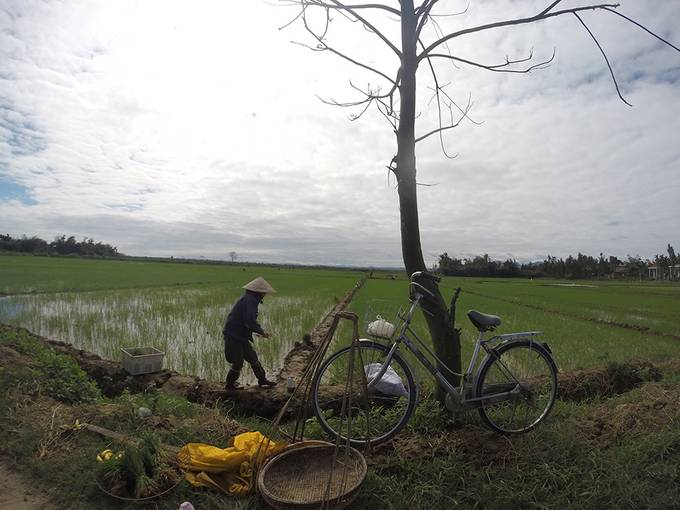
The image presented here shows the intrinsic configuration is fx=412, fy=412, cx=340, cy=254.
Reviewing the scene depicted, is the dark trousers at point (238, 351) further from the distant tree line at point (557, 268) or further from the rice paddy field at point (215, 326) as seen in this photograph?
the distant tree line at point (557, 268)

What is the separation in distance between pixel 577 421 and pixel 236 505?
289cm

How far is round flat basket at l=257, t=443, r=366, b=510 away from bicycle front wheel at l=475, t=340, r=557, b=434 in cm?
Answer: 125

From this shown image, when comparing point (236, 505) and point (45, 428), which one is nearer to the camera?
point (236, 505)

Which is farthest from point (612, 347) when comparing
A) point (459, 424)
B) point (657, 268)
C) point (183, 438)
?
point (657, 268)

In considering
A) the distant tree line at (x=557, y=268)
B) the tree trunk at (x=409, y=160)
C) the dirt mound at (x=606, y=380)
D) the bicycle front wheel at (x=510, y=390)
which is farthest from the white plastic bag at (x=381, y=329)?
the distant tree line at (x=557, y=268)

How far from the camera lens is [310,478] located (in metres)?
2.79

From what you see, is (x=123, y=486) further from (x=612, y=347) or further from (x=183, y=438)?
(x=612, y=347)

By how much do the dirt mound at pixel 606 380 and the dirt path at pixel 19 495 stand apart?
5588 mm

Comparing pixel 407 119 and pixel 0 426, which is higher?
pixel 407 119

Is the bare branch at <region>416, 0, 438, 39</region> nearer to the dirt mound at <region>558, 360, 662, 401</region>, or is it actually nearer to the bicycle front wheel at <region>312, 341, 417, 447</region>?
the bicycle front wheel at <region>312, 341, 417, 447</region>

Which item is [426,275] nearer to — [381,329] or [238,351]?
[381,329]

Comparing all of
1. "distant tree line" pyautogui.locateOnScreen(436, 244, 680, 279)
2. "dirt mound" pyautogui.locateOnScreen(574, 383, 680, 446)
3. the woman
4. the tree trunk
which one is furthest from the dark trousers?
"distant tree line" pyautogui.locateOnScreen(436, 244, 680, 279)

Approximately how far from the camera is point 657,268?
77.4 metres

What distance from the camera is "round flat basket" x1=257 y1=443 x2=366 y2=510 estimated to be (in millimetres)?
2402
